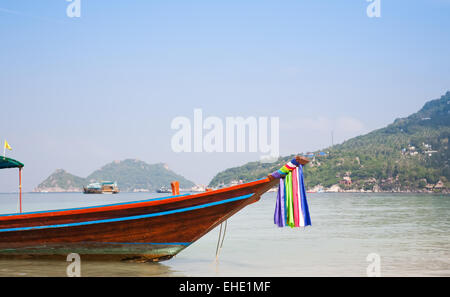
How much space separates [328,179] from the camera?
150 m

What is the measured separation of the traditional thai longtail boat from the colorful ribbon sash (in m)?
0.36

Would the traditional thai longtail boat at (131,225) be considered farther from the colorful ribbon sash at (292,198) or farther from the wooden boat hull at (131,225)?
the colorful ribbon sash at (292,198)

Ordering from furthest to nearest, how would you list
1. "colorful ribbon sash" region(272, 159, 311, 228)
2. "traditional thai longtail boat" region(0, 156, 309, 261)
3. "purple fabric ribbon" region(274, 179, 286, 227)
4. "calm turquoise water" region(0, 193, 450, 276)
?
"calm turquoise water" region(0, 193, 450, 276)
"traditional thai longtail boat" region(0, 156, 309, 261)
"purple fabric ribbon" region(274, 179, 286, 227)
"colorful ribbon sash" region(272, 159, 311, 228)

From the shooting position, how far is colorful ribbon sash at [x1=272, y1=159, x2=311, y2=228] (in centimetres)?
944

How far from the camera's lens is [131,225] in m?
10.5

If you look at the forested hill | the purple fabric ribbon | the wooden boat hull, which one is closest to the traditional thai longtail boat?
the wooden boat hull

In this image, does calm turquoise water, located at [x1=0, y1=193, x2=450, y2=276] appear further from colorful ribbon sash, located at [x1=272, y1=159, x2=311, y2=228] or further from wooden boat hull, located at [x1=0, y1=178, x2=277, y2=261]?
colorful ribbon sash, located at [x1=272, y1=159, x2=311, y2=228]

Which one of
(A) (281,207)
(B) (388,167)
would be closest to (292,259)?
(A) (281,207)

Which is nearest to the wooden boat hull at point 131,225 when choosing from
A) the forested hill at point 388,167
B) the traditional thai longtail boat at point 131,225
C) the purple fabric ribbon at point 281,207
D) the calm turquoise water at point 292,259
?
the traditional thai longtail boat at point 131,225

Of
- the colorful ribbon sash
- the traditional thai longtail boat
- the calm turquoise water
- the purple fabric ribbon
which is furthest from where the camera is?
the calm turquoise water

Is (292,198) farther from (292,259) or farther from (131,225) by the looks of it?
(292,259)

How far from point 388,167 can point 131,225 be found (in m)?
142

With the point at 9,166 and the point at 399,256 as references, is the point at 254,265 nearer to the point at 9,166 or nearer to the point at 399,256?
the point at 399,256

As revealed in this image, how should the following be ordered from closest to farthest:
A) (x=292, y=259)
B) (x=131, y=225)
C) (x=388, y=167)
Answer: (x=131, y=225) < (x=292, y=259) < (x=388, y=167)
